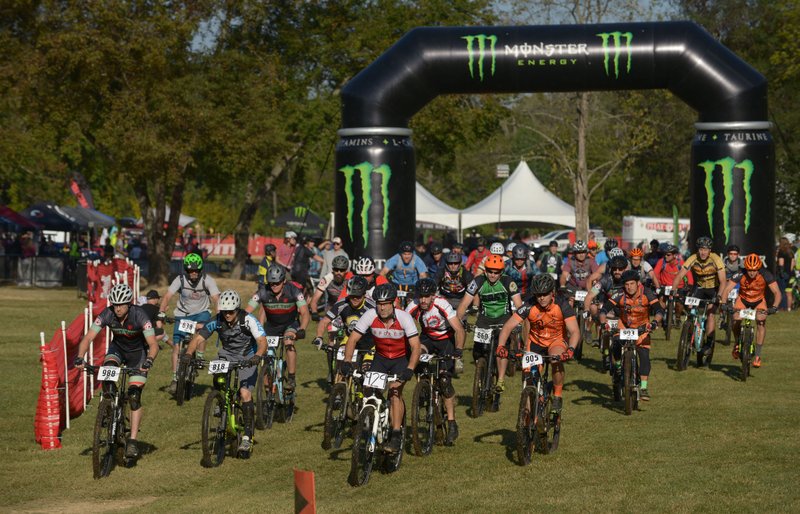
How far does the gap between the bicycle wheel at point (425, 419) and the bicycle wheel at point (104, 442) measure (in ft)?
9.91

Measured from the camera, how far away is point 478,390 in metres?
15.9

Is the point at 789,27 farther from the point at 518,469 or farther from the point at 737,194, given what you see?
the point at 518,469

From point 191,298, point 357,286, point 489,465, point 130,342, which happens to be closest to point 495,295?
point 357,286

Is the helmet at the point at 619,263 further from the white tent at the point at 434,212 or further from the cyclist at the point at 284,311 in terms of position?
the white tent at the point at 434,212

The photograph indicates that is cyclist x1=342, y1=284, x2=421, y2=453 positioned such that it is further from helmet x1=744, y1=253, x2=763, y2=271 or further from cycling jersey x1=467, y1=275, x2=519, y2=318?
helmet x1=744, y1=253, x2=763, y2=271

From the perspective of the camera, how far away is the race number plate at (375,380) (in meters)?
12.0

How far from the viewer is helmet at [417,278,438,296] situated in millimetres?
14453

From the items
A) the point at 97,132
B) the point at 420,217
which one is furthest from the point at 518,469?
the point at 420,217

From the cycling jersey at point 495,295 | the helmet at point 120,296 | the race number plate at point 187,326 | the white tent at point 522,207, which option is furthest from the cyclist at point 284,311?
the white tent at point 522,207

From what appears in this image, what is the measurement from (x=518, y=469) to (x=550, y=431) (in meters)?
1.65

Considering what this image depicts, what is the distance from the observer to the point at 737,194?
27.2 m

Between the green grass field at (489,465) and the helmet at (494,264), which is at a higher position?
the helmet at (494,264)

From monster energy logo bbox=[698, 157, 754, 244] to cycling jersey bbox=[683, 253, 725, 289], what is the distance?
7066mm

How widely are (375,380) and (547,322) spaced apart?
239 centimetres
